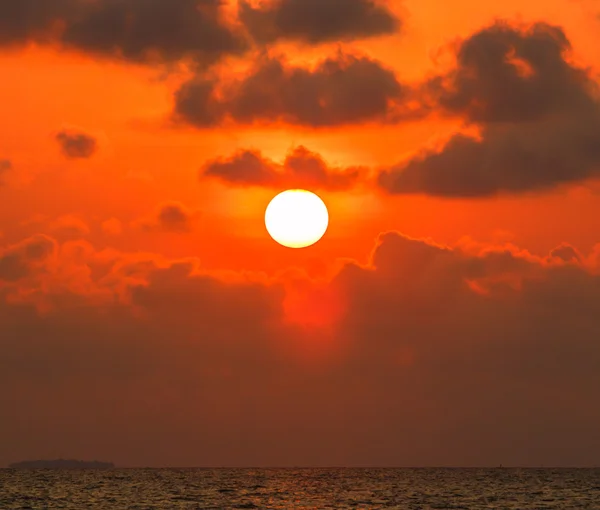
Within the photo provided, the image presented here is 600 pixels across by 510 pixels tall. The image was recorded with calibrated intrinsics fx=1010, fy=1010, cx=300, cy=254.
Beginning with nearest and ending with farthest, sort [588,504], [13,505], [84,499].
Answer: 1. [13,505]
2. [588,504]
3. [84,499]

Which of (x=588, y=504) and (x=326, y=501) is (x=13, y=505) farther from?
(x=588, y=504)

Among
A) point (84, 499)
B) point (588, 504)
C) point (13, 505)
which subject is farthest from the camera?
point (84, 499)

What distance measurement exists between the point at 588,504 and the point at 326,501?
142 ft

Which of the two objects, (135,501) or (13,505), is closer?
(13,505)

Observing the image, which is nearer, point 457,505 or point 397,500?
point 457,505

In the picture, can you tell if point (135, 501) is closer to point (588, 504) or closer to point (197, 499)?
point (197, 499)

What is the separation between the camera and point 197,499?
174m

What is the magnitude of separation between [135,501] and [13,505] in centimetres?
2213

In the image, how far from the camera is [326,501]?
172375mm

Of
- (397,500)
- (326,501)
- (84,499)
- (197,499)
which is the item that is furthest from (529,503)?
(84,499)

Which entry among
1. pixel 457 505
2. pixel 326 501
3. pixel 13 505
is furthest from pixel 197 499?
pixel 457 505

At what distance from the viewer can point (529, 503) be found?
548 ft

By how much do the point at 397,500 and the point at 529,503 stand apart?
22.0 meters

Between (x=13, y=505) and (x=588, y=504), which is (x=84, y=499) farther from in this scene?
(x=588, y=504)
